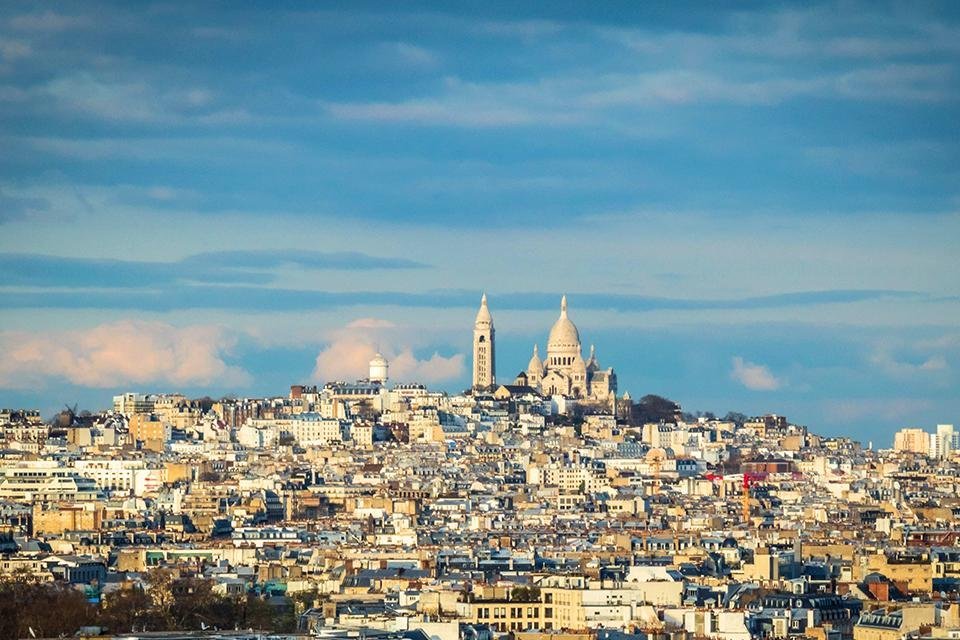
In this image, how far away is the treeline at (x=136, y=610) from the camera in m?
57.2

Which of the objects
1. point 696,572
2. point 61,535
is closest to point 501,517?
point 61,535

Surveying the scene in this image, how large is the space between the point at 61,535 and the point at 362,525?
9.14 m

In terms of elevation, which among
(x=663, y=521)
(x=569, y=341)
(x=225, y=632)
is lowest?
(x=225, y=632)

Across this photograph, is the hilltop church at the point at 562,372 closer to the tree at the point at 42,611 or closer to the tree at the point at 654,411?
the tree at the point at 654,411

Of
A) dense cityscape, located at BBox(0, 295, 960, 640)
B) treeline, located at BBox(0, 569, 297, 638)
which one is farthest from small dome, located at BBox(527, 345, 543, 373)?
treeline, located at BBox(0, 569, 297, 638)

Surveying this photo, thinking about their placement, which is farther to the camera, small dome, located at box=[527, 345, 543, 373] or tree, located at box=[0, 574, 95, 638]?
small dome, located at box=[527, 345, 543, 373]

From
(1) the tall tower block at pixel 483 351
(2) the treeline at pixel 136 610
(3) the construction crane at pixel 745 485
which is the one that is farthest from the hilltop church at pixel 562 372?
(2) the treeline at pixel 136 610

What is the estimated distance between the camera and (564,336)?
7244 inches

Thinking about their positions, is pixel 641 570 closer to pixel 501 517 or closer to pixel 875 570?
pixel 875 570

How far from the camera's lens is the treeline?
188ft

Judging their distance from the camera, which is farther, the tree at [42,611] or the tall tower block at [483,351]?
the tall tower block at [483,351]

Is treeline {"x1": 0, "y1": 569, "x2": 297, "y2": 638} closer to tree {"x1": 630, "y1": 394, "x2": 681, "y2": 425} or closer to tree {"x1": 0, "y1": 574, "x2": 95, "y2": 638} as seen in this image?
tree {"x1": 0, "y1": 574, "x2": 95, "y2": 638}

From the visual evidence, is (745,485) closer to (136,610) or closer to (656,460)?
(656,460)

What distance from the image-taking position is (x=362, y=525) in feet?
330
